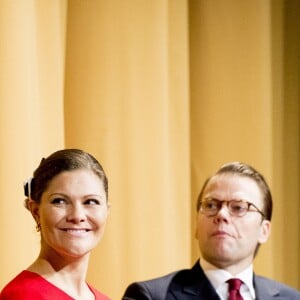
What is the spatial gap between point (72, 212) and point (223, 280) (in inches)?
12.8

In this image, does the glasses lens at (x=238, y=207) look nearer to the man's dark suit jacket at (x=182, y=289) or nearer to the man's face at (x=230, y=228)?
the man's face at (x=230, y=228)

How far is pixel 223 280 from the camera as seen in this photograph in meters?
1.46

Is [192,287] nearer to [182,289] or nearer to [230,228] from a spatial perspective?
[182,289]

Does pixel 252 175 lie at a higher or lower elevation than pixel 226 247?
higher

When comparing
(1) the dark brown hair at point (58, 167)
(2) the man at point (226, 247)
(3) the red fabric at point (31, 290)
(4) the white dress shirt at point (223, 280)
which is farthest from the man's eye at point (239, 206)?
(3) the red fabric at point (31, 290)

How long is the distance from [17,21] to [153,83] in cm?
44

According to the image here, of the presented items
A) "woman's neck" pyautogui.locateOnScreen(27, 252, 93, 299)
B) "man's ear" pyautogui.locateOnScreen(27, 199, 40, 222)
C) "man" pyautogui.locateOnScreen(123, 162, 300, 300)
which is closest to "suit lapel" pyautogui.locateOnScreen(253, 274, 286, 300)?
"man" pyautogui.locateOnScreen(123, 162, 300, 300)

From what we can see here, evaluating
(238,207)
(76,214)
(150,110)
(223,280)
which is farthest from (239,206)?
(150,110)

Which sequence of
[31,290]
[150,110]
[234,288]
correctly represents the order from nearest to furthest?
1. [31,290]
2. [234,288]
3. [150,110]

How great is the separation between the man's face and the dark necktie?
3 cm

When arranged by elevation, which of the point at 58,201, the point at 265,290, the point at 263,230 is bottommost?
the point at 265,290

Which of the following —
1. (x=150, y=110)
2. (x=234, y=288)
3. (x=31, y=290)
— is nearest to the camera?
(x=31, y=290)

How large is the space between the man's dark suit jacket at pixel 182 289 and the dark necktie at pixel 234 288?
0.03 metres

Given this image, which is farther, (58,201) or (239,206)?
(239,206)
